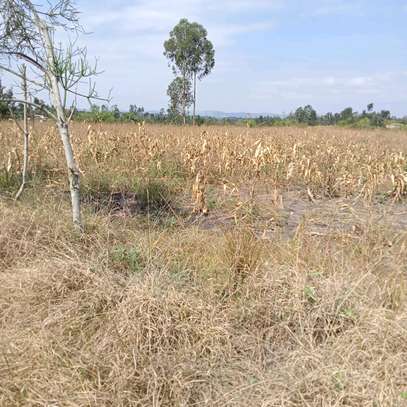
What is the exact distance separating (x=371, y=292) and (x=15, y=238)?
8.71ft

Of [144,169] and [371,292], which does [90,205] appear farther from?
[371,292]

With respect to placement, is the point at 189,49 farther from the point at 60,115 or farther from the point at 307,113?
the point at 60,115

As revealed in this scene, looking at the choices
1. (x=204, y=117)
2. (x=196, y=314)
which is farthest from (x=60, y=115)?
(x=204, y=117)

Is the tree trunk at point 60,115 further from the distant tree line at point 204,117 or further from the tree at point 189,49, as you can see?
the tree at point 189,49

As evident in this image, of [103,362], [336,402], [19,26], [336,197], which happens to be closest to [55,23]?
[19,26]

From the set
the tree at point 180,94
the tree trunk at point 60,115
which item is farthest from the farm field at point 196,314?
the tree at point 180,94

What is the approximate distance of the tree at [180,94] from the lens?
27078 mm

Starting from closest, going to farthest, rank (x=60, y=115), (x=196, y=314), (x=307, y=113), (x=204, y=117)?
(x=196, y=314) < (x=60, y=115) < (x=204, y=117) < (x=307, y=113)

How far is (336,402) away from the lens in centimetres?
171

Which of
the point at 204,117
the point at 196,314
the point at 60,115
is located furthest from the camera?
the point at 204,117

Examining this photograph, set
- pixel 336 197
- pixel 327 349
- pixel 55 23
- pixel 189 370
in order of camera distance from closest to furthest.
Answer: pixel 189 370
pixel 327 349
pixel 55 23
pixel 336 197

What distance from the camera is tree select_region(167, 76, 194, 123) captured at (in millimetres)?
27078

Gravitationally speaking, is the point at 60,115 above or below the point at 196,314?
above

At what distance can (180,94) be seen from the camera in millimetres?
27219
